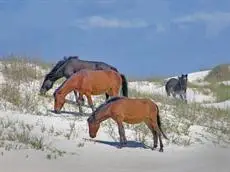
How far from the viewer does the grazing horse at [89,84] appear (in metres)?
19.3

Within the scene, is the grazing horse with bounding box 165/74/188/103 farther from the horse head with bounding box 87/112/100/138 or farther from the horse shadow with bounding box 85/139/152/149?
the horse head with bounding box 87/112/100/138

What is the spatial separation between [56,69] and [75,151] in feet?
24.4

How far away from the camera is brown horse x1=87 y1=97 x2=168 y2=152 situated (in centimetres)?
1634

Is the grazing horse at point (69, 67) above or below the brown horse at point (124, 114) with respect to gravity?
above

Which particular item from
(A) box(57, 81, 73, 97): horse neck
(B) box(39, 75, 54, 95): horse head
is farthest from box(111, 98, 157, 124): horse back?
(B) box(39, 75, 54, 95): horse head

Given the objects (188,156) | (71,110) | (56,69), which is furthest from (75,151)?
(56,69)

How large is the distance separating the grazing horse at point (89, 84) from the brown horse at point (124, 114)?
2727 millimetres

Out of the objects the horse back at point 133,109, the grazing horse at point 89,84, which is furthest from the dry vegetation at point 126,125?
the horse back at point 133,109

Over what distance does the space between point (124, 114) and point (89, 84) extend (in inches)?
123

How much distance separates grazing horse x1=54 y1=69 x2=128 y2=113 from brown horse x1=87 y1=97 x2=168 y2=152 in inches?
107

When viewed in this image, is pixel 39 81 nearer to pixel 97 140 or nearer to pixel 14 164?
pixel 97 140

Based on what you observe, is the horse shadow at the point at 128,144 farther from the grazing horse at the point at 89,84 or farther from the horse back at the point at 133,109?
the grazing horse at the point at 89,84

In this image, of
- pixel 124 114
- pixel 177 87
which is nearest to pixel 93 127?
pixel 124 114

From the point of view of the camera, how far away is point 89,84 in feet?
63.3
